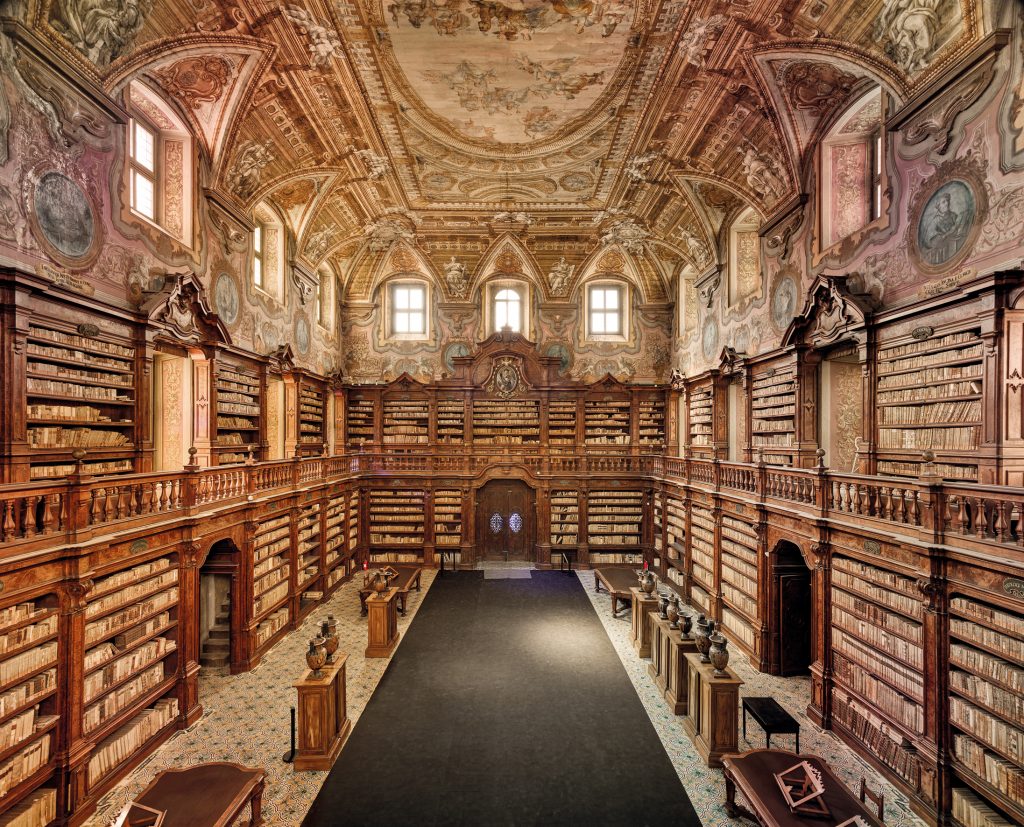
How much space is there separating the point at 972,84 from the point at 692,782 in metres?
8.18

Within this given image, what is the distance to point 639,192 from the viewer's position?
12.1 metres

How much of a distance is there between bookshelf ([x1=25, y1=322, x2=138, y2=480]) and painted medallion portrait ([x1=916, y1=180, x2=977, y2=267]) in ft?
33.5

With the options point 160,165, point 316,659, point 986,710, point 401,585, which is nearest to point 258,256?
point 160,165

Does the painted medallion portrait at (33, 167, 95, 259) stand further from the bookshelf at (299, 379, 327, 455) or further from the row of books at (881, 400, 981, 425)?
the row of books at (881, 400, 981, 425)

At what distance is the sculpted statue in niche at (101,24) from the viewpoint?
5562 millimetres

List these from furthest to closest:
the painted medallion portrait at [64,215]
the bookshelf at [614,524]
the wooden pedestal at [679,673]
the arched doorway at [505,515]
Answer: the arched doorway at [505,515], the bookshelf at [614,524], the wooden pedestal at [679,673], the painted medallion portrait at [64,215]

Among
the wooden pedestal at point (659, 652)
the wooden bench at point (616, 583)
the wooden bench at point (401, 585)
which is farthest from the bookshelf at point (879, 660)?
the wooden bench at point (401, 585)

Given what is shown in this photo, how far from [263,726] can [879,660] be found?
7.51 metres

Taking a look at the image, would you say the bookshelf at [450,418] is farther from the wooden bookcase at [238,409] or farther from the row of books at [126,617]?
the row of books at [126,617]

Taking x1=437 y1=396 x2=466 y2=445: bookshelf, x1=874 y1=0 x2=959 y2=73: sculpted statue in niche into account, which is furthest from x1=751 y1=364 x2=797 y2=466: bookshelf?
x1=437 y1=396 x2=466 y2=445: bookshelf

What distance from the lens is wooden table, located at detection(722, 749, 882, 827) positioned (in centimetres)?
396

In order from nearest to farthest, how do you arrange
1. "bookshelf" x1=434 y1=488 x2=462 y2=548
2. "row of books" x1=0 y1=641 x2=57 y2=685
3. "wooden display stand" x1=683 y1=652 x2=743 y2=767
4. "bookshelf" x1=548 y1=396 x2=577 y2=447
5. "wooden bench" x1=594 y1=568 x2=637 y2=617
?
"row of books" x1=0 y1=641 x2=57 y2=685 < "wooden display stand" x1=683 y1=652 x2=743 y2=767 < "wooden bench" x1=594 y1=568 x2=637 y2=617 < "bookshelf" x1=434 y1=488 x2=462 y2=548 < "bookshelf" x1=548 y1=396 x2=577 y2=447

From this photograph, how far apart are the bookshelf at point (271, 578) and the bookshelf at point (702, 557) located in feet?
27.4

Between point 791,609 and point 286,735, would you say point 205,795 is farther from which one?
point 791,609
